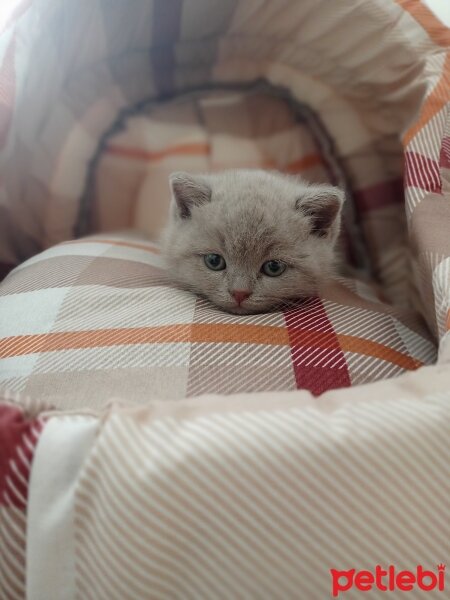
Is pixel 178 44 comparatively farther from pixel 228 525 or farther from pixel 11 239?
pixel 228 525

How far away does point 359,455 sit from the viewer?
622mm

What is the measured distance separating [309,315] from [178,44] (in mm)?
1045

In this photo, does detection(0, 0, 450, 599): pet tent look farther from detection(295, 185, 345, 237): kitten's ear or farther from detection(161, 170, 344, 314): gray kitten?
detection(295, 185, 345, 237): kitten's ear

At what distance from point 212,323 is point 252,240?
0.22 metres

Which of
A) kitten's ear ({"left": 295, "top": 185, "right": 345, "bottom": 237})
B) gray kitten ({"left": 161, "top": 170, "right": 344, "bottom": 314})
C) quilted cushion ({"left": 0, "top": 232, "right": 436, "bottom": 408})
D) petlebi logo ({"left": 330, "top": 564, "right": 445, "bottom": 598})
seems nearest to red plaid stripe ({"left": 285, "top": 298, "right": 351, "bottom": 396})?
quilted cushion ({"left": 0, "top": 232, "right": 436, "bottom": 408})

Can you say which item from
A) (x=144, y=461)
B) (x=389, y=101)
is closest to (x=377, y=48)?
(x=389, y=101)

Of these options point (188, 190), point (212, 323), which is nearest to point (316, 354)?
point (212, 323)

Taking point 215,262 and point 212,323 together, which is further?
point 215,262

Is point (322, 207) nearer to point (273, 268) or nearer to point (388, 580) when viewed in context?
point (273, 268)

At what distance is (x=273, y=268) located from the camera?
3.99 ft

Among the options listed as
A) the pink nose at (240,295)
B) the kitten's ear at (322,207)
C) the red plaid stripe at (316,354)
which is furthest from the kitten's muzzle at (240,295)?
the kitten's ear at (322,207)

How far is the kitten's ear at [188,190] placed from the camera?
4.13ft

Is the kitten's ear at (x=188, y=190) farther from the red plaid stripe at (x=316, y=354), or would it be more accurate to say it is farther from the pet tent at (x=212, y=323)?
the red plaid stripe at (x=316, y=354)

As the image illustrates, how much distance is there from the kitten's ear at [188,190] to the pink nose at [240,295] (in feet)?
0.90
